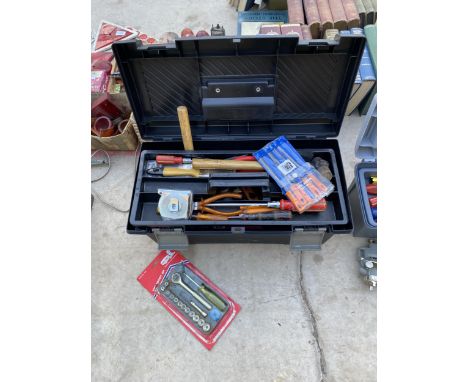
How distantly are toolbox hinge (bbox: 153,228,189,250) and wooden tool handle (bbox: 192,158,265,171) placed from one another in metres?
0.35

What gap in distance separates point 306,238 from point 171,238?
2.19ft

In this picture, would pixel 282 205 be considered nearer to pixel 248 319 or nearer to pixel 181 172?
pixel 181 172

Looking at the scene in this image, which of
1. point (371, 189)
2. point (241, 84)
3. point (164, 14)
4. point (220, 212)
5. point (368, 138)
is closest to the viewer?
point (241, 84)

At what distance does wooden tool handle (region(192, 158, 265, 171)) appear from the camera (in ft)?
5.40

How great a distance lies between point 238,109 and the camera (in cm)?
154

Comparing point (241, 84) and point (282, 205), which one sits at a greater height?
point (241, 84)

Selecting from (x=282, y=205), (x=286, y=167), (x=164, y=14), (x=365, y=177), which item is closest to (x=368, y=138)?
(x=365, y=177)

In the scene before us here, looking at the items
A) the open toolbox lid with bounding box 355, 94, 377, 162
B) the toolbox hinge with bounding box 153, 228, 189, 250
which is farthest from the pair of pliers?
the open toolbox lid with bounding box 355, 94, 377, 162

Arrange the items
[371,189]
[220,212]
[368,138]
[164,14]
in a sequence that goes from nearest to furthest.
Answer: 1. [220,212]
2. [371,189]
3. [368,138]
4. [164,14]

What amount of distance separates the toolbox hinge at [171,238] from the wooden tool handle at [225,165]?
35 cm

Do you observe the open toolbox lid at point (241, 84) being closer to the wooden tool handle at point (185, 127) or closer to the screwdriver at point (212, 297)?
the wooden tool handle at point (185, 127)

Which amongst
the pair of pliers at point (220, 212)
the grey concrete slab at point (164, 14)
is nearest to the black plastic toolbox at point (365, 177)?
the pair of pliers at point (220, 212)

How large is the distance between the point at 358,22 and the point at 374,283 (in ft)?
6.33

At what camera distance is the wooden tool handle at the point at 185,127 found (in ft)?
4.97
